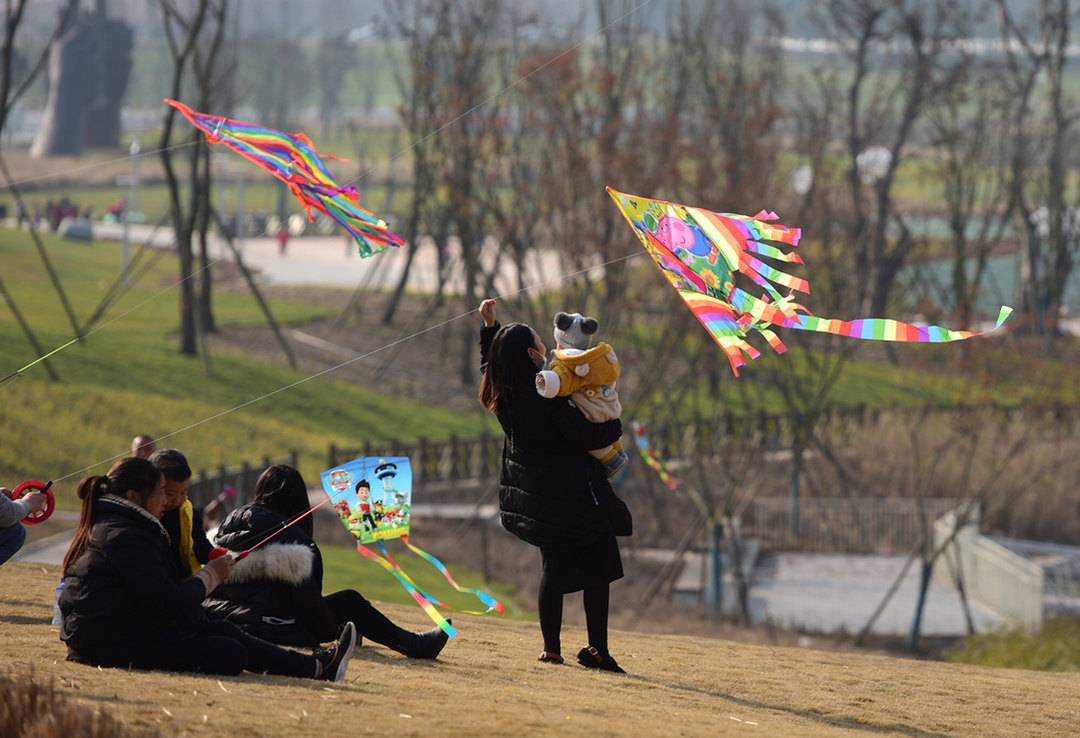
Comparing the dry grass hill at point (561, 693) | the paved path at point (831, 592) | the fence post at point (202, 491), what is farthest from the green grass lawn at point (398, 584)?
the dry grass hill at point (561, 693)

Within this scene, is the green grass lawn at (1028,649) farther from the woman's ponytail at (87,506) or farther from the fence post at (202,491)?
the woman's ponytail at (87,506)

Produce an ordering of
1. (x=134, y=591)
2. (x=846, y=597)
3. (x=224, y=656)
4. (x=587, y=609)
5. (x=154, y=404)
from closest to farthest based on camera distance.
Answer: (x=134, y=591) → (x=224, y=656) → (x=587, y=609) → (x=846, y=597) → (x=154, y=404)

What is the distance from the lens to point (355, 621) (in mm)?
8266

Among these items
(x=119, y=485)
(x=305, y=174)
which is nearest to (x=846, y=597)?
(x=305, y=174)

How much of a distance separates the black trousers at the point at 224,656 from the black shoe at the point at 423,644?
1018mm

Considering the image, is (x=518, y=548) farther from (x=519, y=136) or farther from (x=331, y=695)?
(x=331, y=695)

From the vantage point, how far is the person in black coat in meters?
8.02

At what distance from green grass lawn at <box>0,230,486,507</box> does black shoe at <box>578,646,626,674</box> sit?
1308 cm

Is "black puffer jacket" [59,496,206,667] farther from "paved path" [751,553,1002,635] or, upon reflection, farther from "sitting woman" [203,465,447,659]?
"paved path" [751,553,1002,635]

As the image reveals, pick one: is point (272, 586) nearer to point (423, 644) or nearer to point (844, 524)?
point (423, 644)

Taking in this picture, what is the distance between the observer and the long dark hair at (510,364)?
8.04 meters

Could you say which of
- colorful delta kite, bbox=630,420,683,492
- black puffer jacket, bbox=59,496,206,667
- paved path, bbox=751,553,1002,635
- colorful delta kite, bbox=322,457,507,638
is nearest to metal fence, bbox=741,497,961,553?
paved path, bbox=751,553,1002,635

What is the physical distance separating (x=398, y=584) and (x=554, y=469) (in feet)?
36.9

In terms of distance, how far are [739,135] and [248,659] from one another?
23.6m
